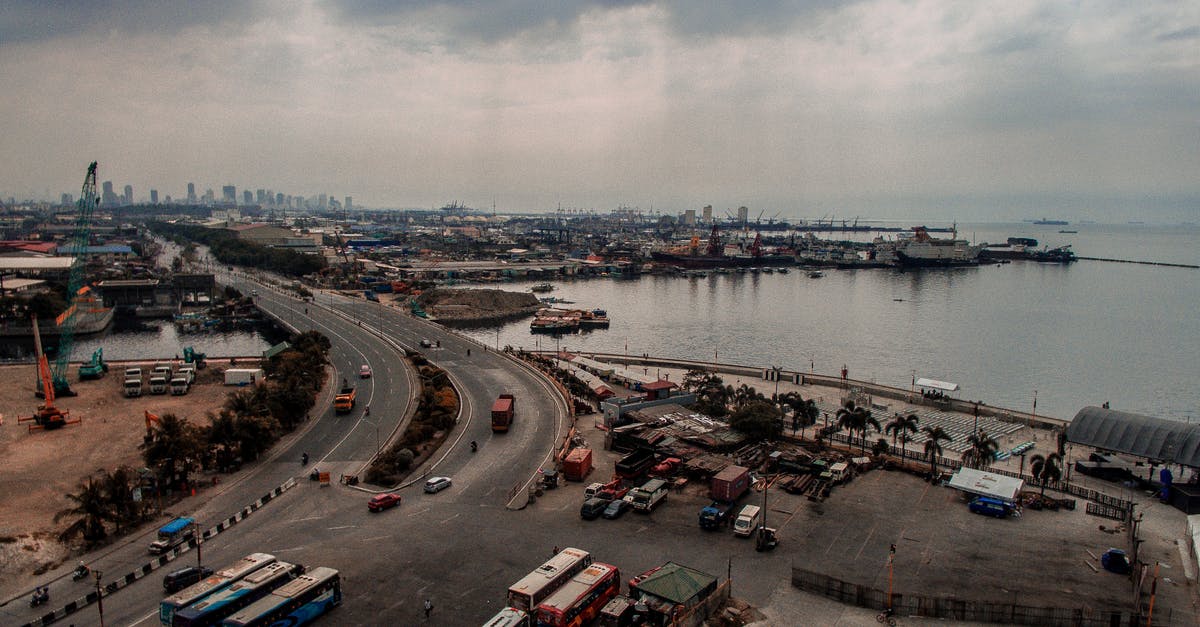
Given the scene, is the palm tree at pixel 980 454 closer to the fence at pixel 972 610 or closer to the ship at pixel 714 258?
the fence at pixel 972 610

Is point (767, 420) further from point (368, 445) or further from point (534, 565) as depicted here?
point (368, 445)

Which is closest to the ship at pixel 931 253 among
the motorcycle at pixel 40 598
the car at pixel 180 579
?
the car at pixel 180 579

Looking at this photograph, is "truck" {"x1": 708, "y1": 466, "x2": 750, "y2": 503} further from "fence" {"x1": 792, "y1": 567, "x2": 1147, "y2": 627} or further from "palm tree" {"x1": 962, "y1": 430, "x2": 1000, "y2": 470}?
"palm tree" {"x1": 962, "y1": 430, "x2": 1000, "y2": 470}

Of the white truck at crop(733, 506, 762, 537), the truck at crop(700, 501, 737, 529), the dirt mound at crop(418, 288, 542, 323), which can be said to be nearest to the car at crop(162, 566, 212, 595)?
the truck at crop(700, 501, 737, 529)

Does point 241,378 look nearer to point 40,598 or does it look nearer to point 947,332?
point 40,598

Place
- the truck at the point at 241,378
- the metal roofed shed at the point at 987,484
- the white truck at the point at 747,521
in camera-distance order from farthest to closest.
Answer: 1. the truck at the point at 241,378
2. the metal roofed shed at the point at 987,484
3. the white truck at the point at 747,521

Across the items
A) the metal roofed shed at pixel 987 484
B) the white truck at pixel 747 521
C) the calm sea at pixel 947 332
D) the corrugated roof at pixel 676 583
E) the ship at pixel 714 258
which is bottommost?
the calm sea at pixel 947 332

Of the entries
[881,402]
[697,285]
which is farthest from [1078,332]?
[697,285]

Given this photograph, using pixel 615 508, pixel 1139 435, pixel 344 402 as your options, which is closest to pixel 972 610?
pixel 615 508
